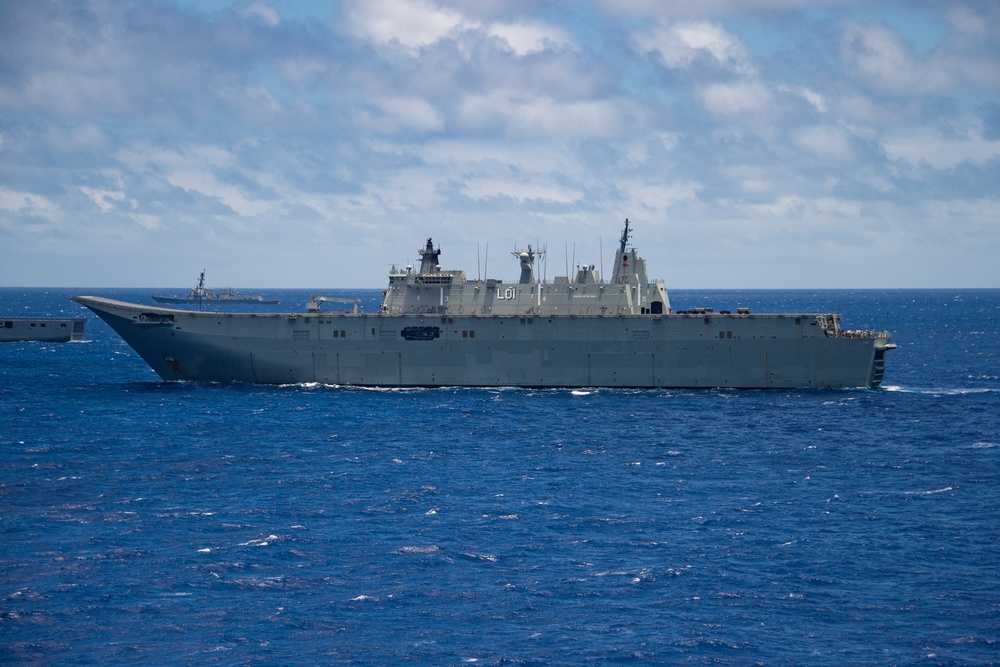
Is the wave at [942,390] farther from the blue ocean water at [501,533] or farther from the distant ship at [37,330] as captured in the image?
the distant ship at [37,330]

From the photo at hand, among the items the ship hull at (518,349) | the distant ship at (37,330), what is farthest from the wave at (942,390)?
the distant ship at (37,330)

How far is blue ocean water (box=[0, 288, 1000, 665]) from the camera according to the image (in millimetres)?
20875

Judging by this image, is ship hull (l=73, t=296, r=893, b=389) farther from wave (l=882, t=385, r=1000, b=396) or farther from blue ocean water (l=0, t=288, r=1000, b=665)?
wave (l=882, t=385, r=1000, b=396)

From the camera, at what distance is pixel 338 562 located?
2517 centimetres

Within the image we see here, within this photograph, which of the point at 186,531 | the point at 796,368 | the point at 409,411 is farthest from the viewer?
the point at 796,368

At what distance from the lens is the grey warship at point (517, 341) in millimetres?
49906

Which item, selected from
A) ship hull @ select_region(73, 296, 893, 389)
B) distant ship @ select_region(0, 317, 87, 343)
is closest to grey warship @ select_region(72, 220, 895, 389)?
ship hull @ select_region(73, 296, 893, 389)

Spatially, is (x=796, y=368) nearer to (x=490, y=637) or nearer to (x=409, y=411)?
(x=409, y=411)

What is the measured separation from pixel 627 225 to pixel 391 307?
1252 cm

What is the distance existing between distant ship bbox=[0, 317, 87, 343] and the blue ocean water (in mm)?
47968

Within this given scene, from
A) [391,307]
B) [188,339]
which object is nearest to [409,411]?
[391,307]

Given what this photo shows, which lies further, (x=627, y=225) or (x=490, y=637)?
(x=627, y=225)

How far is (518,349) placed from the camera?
5081cm

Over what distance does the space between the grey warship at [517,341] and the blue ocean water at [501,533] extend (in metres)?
2.91
